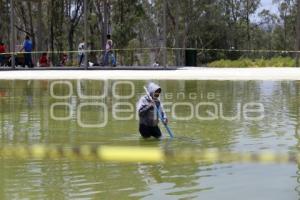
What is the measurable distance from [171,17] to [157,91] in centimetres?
4086

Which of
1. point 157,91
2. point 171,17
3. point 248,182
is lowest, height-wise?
point 248,182

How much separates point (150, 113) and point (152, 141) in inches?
17.9

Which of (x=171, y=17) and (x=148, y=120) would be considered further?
(x=171, y=17)

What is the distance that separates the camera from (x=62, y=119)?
13.5 metres

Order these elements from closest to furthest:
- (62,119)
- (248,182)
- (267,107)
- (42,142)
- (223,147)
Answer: (248,182) < (223,147) < (42,142) < (62,119) < (267,107)

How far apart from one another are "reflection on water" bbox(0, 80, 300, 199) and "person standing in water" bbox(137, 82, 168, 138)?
0.22 m

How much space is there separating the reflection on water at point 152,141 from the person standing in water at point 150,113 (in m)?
0.22

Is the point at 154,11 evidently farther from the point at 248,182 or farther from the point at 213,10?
the point at 248,182

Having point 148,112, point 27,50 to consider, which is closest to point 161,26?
point 27,50

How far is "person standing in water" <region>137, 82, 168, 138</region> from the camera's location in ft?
34.4

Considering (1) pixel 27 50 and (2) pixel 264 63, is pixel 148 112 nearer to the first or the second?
(1) pixel 27 50

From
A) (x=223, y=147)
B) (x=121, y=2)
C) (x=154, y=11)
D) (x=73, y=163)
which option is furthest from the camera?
(x=154, y=11)

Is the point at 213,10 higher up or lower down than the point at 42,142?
higher up

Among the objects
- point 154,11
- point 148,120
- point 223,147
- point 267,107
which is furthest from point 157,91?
point 154,11
